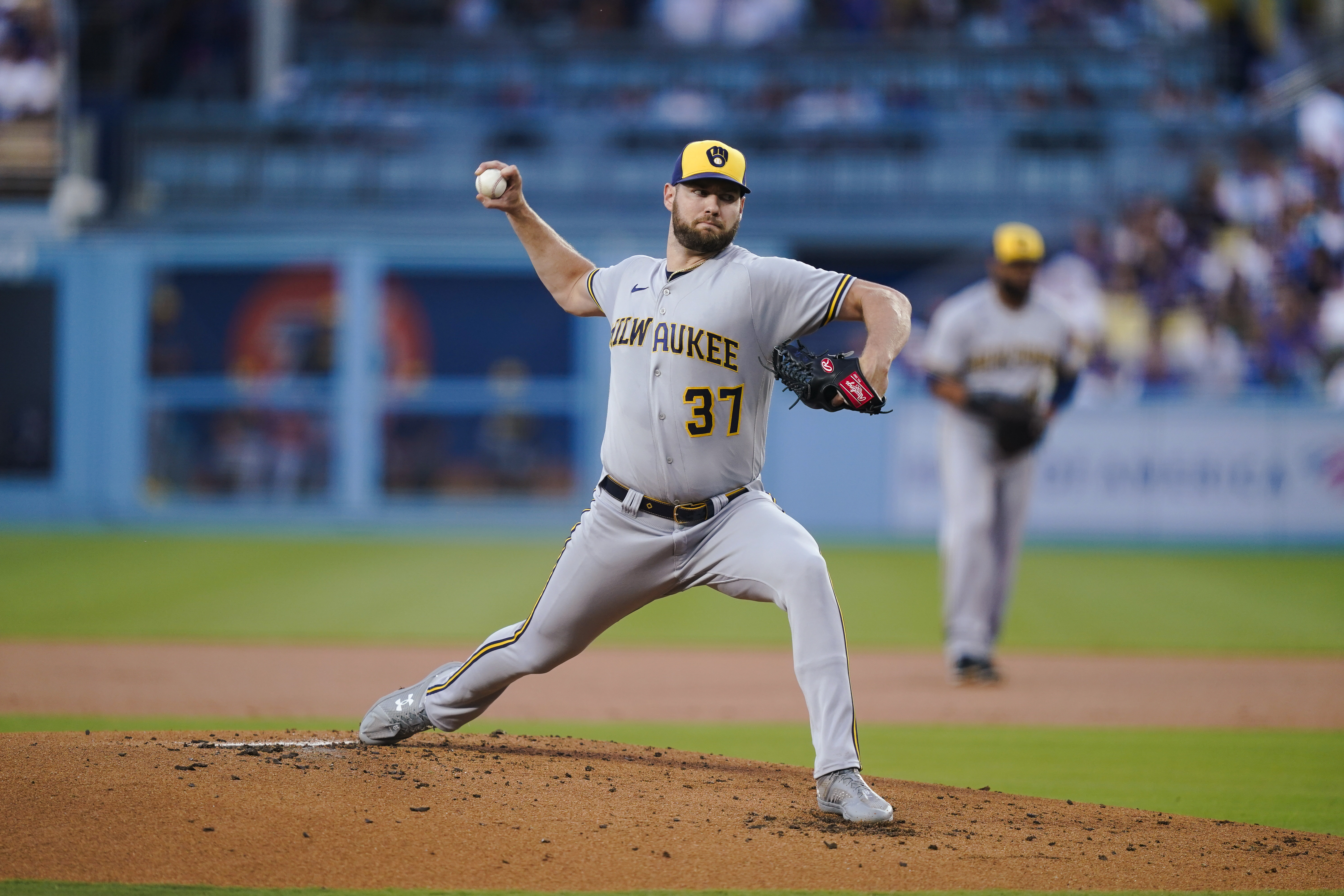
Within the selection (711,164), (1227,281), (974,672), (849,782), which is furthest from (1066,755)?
(1227,281)

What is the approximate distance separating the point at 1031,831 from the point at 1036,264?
4.31 metres

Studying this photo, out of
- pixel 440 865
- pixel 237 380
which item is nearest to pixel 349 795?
pixel 440 865

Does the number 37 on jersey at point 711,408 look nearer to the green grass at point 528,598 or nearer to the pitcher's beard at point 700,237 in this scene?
the pitcher's beard at point 700,237

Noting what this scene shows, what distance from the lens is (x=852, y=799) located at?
4.38 m

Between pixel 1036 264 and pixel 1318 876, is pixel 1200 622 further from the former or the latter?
pixel 1318 876

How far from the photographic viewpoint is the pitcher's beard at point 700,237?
4691 mm

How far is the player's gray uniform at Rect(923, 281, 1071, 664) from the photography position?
8.03m

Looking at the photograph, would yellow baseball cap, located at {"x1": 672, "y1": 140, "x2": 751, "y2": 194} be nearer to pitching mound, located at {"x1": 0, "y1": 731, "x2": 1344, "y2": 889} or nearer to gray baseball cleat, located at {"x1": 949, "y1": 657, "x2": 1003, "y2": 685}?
pitching mound, located at {"x1": 0, "y1": 731, "x2": 1344, "y2": 889}

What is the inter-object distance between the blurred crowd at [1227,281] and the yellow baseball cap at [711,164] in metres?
12.1

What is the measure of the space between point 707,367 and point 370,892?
185cm

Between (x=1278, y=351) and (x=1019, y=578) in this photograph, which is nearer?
(x=1019, y=578)

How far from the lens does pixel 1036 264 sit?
8109mm

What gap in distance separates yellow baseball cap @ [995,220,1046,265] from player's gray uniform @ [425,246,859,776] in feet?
11.5

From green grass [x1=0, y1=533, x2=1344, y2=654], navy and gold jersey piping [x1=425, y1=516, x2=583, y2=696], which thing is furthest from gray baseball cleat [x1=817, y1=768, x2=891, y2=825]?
green grass [x1=0, y1=533, x2=1344, y2=654]
